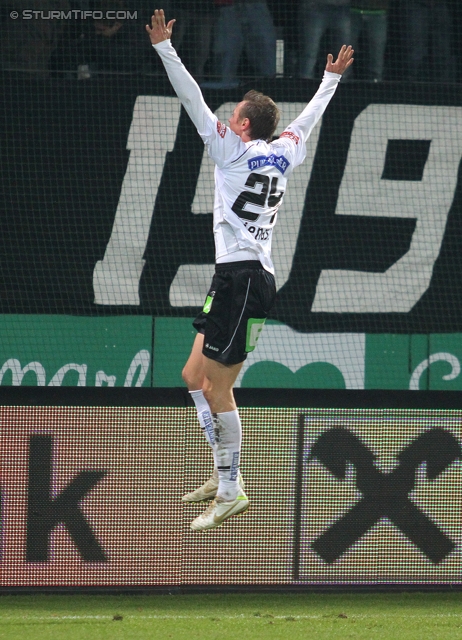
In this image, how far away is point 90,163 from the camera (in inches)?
326

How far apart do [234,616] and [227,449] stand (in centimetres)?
117

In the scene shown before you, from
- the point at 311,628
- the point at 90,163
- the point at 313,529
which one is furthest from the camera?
the point at 90,163

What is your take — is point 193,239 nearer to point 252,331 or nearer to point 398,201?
point 398,201

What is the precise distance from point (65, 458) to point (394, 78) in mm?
4921

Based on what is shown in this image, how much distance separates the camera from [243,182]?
4.11m

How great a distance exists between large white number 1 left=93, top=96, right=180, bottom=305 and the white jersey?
13.7 feet

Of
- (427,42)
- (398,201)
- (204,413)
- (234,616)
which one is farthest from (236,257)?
(427,42)

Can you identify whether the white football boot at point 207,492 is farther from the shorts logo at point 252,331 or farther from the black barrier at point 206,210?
the black barrier at point 206,210

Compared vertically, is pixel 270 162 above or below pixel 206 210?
above

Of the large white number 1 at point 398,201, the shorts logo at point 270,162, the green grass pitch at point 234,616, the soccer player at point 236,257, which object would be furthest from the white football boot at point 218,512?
the large white number 1 at point 398,201

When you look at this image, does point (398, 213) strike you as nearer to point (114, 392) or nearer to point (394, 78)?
point (394, 78)

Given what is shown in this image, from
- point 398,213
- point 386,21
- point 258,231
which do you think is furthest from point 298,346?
point 258,231

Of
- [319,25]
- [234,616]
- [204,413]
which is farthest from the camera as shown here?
[319,25]

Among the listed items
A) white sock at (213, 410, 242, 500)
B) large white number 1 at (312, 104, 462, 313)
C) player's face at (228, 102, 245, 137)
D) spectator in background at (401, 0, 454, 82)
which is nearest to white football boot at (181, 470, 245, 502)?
A: white sock at (213, 410, 242, 500)
